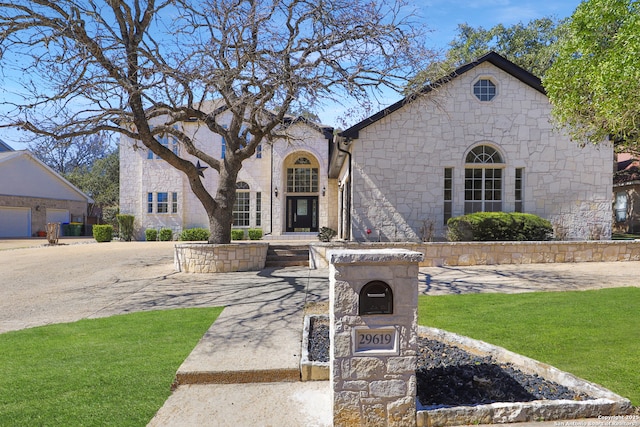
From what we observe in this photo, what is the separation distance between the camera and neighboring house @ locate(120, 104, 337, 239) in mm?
21953

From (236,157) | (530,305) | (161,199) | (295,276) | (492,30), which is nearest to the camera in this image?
(530,305)

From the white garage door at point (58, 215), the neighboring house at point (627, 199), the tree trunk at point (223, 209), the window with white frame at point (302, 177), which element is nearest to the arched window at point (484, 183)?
the tree trunk at point (223, 209)

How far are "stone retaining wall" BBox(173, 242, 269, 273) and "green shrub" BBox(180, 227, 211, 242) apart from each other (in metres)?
9.78

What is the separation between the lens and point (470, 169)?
13859mm

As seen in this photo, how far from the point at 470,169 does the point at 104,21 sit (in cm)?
1172

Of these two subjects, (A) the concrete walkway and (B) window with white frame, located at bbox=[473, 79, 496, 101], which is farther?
(B) window with white frame, located at bbox=[473, 79, 496, 101]

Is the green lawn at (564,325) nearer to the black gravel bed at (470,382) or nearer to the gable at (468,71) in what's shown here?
the black gravel bed at (470,382)

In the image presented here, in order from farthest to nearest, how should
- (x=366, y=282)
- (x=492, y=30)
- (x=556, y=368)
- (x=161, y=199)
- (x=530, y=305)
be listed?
(x=492, y=30), (x=161, y=199), (x=530, y=305), (x=556, y=368), (x=366, y=282)

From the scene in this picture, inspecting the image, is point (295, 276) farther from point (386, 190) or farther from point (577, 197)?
point (577, 197)

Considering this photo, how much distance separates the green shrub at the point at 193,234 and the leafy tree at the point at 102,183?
1836cm

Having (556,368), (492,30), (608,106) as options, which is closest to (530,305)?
(556,368)

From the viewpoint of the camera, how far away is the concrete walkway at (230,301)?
12.0ft

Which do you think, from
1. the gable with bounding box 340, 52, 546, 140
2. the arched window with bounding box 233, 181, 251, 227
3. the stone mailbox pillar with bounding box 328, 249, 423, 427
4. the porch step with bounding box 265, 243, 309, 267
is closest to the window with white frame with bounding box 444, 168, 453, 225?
the gable with bounding box 340, 52, 546, 140

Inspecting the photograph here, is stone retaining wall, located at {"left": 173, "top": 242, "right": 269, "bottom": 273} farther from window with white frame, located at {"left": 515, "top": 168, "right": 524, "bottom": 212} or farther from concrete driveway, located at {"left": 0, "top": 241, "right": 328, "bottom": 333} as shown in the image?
window with white frame, located at {"left": 515, "top": 168, "right": 524, "bottom": 212}
